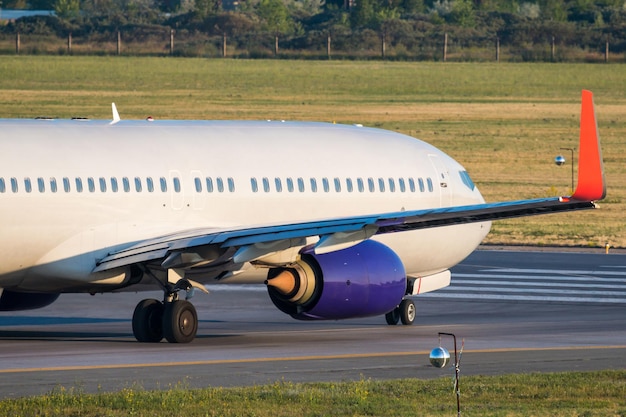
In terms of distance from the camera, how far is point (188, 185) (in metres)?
30.5

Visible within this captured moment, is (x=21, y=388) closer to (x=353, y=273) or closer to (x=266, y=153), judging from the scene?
(x=353, y=273)

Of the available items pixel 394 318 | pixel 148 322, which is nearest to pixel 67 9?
pixel 394 318

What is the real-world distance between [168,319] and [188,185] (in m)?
2.57

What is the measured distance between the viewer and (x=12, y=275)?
28922 millimetres

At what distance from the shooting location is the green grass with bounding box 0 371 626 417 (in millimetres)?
21484

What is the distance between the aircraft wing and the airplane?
0.02 meters

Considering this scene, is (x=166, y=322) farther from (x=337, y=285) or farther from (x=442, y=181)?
(x=442, y=181)

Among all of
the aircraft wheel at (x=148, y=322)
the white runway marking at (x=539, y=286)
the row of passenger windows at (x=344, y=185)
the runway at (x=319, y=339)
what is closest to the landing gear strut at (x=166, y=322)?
the aircraft wheel at (x=148, y=322)

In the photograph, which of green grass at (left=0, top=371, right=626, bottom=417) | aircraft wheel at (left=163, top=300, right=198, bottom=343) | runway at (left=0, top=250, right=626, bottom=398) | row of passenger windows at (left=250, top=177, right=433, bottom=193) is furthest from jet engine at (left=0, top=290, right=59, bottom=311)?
green grass at (left=0, top=371, right=626, bottom=417)

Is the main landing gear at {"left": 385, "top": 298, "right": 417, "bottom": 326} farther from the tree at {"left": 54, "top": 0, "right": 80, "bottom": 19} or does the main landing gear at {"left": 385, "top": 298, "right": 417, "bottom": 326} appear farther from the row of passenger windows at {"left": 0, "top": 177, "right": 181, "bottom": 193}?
the tree at {"left": 54, "top": 0, "right": 80, "bottom": 19}

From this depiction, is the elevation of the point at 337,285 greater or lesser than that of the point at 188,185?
lesser

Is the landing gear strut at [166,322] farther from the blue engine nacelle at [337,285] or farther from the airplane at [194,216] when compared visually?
the blue engine nacelle at [337,285]

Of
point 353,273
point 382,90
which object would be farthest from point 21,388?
point 382,90

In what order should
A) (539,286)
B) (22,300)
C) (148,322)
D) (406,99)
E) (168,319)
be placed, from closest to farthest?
(168,319) < (148,322) < (22,300) < (539,286) < (406,99)
